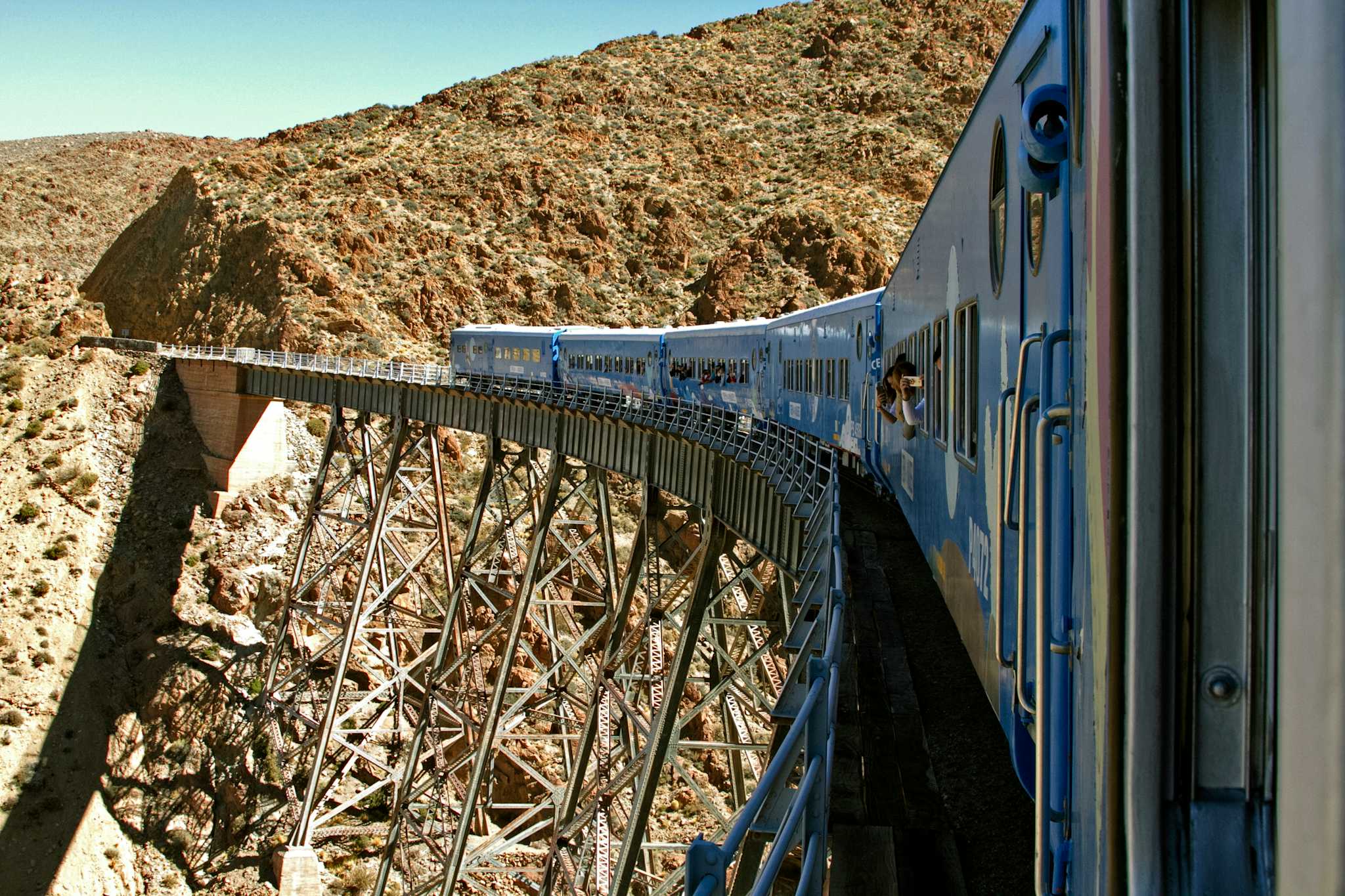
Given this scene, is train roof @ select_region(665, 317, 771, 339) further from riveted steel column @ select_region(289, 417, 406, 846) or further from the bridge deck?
the bridge deck

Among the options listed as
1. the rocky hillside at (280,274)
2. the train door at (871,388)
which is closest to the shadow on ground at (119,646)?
the rocky hillside at (280,274)

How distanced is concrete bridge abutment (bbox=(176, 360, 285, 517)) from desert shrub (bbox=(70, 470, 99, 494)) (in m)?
3.06

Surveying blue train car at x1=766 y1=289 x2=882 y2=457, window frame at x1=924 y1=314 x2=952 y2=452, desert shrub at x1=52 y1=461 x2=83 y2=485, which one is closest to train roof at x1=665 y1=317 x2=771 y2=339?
blue train car at x1=766 y1=289 x2=882 y2=457

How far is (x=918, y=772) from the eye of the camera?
18.2 ft

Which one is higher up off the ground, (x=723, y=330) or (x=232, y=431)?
(x=723, y=330)

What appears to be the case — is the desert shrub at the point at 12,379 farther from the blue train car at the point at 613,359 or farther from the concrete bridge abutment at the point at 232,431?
the blue train car at the point at 613,359

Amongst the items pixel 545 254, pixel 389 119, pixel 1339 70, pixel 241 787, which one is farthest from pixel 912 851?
pixel 389 119

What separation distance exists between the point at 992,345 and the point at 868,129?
59982mm

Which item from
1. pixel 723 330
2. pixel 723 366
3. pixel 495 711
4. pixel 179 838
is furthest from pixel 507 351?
pixel 495 711

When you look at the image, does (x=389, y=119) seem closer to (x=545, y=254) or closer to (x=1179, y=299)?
(x=545, y=254)

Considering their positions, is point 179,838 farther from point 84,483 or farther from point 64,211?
point 64,211

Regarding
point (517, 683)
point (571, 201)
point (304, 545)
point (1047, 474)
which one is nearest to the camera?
point (1047, 474)

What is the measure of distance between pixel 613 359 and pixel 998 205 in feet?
71.4

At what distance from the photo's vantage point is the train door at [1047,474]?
2.29 meters
